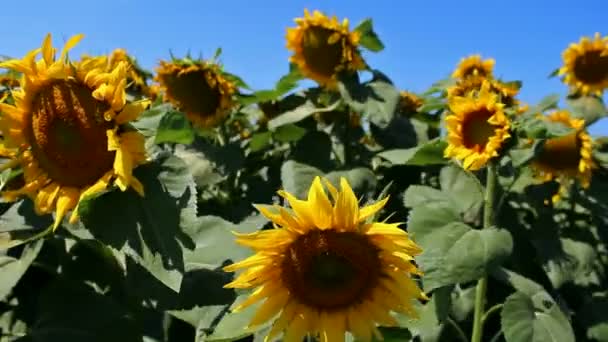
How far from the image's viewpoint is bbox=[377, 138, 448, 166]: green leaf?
2.68m

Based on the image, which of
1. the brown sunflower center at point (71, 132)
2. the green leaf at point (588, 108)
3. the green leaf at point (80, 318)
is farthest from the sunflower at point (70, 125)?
the green leaf at point (588, 108)

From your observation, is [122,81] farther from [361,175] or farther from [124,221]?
[361,175]

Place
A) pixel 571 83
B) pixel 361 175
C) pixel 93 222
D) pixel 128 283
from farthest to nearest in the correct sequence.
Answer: pixel 571 83, pixel 361 175, pixel 128 283, pixel 93 222

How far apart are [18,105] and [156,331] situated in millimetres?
1009

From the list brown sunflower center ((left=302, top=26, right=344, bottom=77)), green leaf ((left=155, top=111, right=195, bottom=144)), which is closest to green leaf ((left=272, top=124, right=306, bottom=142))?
brown sunflower center ((left=302, top=26, right=344, bottom=77))

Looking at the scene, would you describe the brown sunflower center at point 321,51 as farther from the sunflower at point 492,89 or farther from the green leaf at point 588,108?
the green leaf at point 588,108

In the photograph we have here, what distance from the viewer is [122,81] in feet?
6.20

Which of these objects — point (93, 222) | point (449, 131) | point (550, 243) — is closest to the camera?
point (93, 222)

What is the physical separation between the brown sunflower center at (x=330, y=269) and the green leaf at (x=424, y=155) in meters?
0.90

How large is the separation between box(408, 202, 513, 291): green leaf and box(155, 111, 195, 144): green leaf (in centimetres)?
84

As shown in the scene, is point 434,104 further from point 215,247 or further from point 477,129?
point 215,247

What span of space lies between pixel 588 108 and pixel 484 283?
2.58 meters

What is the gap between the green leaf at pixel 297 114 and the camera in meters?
3.21

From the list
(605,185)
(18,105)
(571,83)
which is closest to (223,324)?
(18,105)
